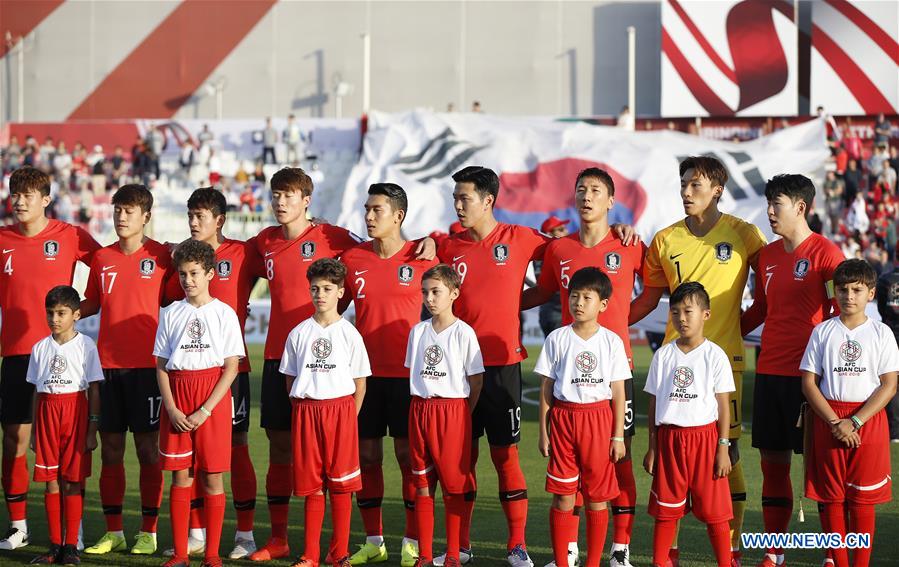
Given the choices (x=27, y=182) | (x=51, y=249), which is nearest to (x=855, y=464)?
(x=51, y=249)

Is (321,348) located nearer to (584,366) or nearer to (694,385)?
(584,366)

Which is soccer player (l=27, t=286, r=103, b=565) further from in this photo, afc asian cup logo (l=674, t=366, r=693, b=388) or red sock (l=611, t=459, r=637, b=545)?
afc asian cup logo (l=674, t=366, r=693, b=388)

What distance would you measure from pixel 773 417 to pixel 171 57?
28761 millimetres

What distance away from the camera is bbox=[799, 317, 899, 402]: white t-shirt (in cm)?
591

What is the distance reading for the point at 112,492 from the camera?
275 inches

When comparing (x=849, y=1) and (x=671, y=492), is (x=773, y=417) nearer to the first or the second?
(x=671, y=492)

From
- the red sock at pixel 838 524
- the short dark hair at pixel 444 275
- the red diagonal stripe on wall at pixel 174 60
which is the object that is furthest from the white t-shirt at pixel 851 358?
the red diagonal stripe on wall at pixel 174 60

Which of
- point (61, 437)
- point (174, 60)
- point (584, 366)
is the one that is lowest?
point (61, 437)

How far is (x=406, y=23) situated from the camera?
31.1 meters

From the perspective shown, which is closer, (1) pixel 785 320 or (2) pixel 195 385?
(1) pixel 785 320

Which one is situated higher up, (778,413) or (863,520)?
(778,413)

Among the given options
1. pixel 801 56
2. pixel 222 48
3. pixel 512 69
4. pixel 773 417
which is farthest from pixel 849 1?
pixel 773 417

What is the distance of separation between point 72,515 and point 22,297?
135 cm

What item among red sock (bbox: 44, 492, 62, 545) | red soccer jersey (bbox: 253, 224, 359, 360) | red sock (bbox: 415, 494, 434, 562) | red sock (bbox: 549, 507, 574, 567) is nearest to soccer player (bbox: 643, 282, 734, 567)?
red sock (bbox: 549, 507, 574, 567)
